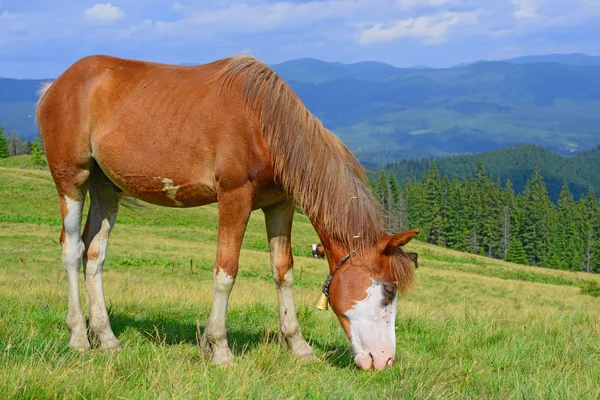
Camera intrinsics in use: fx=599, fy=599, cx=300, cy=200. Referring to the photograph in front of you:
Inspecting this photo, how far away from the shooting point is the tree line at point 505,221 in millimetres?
114125

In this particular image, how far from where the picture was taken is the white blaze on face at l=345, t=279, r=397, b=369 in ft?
15.8

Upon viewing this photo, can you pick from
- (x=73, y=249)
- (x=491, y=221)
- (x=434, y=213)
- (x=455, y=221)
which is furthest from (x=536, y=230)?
(x=73, y=249)

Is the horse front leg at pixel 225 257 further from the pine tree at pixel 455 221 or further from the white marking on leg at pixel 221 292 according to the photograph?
the pine tree at pixel 455 221

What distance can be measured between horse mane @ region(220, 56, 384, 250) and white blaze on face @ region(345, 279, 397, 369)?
0.47 meters

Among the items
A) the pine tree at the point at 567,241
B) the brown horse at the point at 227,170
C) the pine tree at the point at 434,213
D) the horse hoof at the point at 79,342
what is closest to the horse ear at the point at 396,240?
the brown horse at the point at 227,170

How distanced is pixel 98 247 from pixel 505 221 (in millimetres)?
121350

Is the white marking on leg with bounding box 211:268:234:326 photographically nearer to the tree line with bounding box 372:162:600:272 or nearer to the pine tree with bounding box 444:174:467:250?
the tree line with bounding box 372:162:600:272

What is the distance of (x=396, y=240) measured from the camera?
495cm

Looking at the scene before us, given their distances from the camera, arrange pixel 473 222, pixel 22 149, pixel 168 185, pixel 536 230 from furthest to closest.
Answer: pixel 22 149 → pixel 473 222 → pixel 536 230 → pixel 168 185

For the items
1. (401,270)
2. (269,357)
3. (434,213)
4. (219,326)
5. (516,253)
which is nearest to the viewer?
(269,357)

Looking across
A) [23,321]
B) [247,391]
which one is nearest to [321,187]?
[247,391]

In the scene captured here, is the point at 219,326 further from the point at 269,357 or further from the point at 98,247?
the point at 98,247

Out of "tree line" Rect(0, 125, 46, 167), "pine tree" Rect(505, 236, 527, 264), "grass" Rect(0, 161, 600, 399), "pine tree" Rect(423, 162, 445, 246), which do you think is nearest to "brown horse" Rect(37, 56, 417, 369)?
"grass" Rect(0, 161, 600, 399)

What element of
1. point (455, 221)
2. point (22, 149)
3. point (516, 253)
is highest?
point (22, 149)
